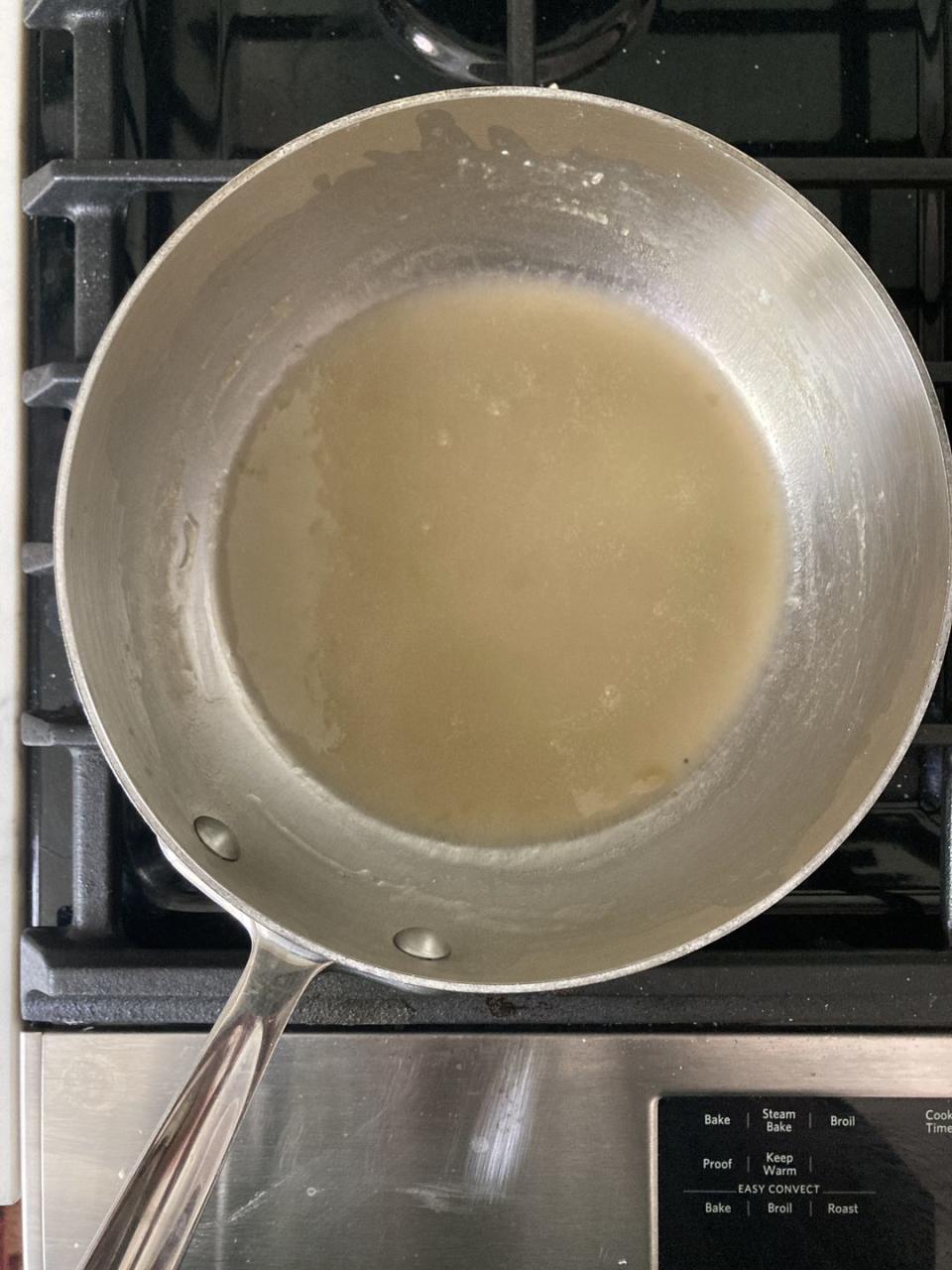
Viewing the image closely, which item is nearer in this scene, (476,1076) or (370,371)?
(476,1076)

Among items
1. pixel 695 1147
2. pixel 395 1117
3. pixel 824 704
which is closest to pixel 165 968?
pixel 395 1117

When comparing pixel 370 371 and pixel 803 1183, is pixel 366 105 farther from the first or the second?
pixel 803 1183

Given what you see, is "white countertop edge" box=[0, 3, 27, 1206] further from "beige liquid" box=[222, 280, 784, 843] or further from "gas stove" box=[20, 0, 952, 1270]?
"beige liquid" box=[222, 280, 784, 843]

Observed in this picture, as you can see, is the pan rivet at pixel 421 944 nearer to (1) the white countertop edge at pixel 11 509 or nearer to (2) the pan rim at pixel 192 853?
(2) the pan rim at pixel 192 853

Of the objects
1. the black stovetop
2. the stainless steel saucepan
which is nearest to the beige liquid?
the stainless steel saucepan

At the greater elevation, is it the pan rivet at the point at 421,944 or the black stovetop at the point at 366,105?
the black stovetop at the point at 366,105

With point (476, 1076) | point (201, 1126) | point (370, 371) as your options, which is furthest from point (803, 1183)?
point (370, 371)

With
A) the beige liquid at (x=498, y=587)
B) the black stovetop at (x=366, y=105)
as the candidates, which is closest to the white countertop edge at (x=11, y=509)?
the black stovetop at (x=366, y=105)
